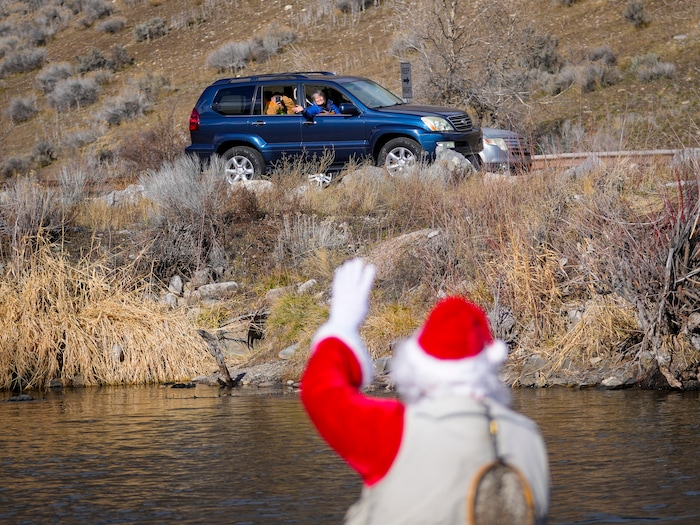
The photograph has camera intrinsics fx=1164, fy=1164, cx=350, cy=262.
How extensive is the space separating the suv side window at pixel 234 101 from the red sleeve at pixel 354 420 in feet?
51.0

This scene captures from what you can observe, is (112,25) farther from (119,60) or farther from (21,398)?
(21,398)

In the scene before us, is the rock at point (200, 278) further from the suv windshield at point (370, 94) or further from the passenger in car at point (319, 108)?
the suv windshield at point (370, 94)

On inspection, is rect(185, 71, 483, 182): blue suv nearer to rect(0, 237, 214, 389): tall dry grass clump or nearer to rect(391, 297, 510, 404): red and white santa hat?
rect(0, 237, 214, 389): tall dry grass clump

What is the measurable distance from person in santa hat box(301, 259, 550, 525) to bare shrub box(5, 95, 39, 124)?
41727mm

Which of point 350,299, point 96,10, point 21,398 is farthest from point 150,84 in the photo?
point 350,299

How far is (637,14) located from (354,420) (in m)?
34.7

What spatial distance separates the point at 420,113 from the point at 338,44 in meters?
26.5

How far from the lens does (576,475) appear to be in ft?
24.4

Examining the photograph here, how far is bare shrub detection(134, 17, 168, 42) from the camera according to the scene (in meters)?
49.8

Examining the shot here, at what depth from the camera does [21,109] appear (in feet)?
142

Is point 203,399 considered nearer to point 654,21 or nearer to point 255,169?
point 255,169

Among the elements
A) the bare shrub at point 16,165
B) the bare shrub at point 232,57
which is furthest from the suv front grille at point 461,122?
the bare shrub at point 232,57

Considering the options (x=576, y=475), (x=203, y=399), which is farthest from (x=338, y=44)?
(x=576, y=475)

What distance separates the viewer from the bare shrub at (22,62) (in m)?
50.4
